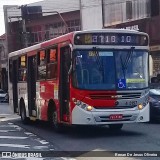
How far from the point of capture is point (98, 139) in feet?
43.2

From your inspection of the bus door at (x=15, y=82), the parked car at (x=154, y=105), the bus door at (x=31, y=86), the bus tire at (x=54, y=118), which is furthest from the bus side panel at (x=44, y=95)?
the parked car at (x=154, y=105)

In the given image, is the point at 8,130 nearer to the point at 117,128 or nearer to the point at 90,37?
the point at 117,128

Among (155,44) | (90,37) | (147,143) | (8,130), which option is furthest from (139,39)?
(155,44)

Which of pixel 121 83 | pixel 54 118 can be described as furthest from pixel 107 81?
pixel 54 118

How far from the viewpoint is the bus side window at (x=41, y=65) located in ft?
51.8

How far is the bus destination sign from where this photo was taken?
13367 millimetres

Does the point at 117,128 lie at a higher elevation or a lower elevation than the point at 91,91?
lower

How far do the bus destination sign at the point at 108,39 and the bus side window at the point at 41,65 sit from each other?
2.76 m

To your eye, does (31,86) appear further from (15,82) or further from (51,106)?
(15,82)

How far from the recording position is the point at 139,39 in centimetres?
1397

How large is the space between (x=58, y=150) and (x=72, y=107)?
209 cm

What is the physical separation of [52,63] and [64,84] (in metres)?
1.19

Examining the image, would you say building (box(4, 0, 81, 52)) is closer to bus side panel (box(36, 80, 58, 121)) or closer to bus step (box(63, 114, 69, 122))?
bus side panel (box(36, 80, 58, 121))

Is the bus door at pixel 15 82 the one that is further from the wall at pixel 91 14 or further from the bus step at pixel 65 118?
the wall at pixel 91 14
